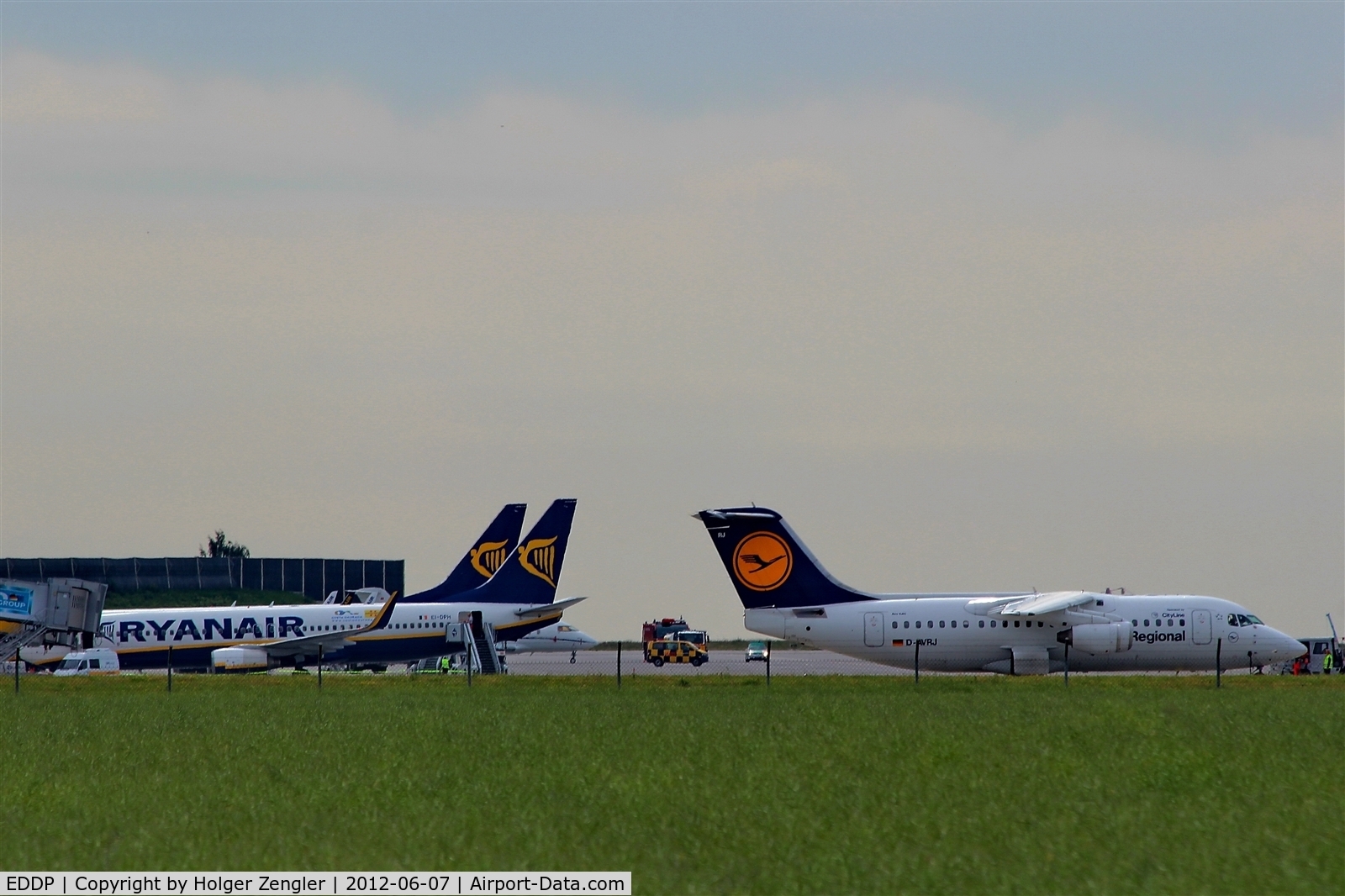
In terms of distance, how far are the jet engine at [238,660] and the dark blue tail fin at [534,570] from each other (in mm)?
→ 9606

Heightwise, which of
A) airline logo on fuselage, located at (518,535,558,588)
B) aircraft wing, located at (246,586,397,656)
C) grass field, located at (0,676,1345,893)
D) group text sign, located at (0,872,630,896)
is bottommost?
group text sign, located at (0,872,630,896)

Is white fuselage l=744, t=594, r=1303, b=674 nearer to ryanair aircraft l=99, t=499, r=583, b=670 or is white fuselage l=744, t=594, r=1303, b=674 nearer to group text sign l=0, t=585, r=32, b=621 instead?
ryanair aircraft l=99, t=499, r=583, b=670

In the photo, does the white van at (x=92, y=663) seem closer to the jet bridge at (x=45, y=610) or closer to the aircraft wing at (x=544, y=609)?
the jet bridge at (x=45, y=610)

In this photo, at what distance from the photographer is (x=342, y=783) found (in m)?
19.0

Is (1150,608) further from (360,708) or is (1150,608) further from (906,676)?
(360,708)

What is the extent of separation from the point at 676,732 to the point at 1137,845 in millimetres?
12622

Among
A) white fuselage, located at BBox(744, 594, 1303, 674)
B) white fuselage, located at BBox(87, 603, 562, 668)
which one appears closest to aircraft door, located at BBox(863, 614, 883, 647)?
white fuselage, located at BBox(744, 594, 1303, 674)

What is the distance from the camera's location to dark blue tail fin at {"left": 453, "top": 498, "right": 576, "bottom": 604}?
7006 cm

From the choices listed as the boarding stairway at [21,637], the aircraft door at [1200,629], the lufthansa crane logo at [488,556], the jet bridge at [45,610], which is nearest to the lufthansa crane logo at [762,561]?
the aircraft door at [1200,629]

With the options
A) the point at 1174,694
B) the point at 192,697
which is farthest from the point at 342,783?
the point at 1174,694

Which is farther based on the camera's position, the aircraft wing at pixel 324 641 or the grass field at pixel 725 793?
the aircraft wing at pixel 324 641

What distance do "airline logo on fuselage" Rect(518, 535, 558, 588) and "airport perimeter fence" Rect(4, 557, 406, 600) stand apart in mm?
59450

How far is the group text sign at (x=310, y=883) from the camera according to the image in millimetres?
12062

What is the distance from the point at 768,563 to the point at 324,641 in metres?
22.6
